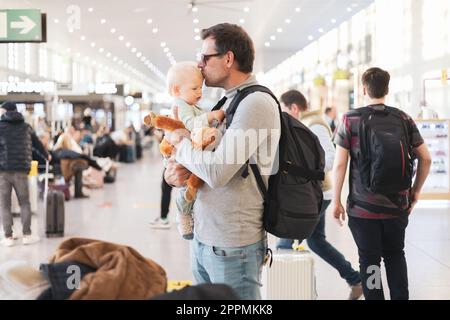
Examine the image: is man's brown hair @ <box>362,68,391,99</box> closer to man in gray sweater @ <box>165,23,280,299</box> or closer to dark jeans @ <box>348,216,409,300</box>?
dark jeans @ <box>348,216,409,300</box>

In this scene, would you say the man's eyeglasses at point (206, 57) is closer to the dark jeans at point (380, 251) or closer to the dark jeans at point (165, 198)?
the dark jeans at point (380, 251)

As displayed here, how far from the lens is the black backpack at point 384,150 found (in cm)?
368

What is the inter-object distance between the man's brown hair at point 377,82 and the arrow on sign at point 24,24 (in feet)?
11.2

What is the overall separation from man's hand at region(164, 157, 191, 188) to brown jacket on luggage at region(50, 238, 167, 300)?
44 centimetres

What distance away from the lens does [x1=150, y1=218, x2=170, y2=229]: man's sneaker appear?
8961 millimetres

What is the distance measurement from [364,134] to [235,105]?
5.05ft

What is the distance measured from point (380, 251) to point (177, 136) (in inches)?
71.0

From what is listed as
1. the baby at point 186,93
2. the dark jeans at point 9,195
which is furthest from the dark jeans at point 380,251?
the dark jeans at point 9,195

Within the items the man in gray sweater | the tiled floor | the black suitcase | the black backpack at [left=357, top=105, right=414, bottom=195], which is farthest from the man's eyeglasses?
the black suitcase

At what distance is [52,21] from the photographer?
7035mm

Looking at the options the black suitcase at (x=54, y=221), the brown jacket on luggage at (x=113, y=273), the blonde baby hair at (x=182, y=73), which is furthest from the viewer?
Answer: the black suitcase at (x=54, y=221)

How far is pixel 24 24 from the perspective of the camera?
5.86 meters
